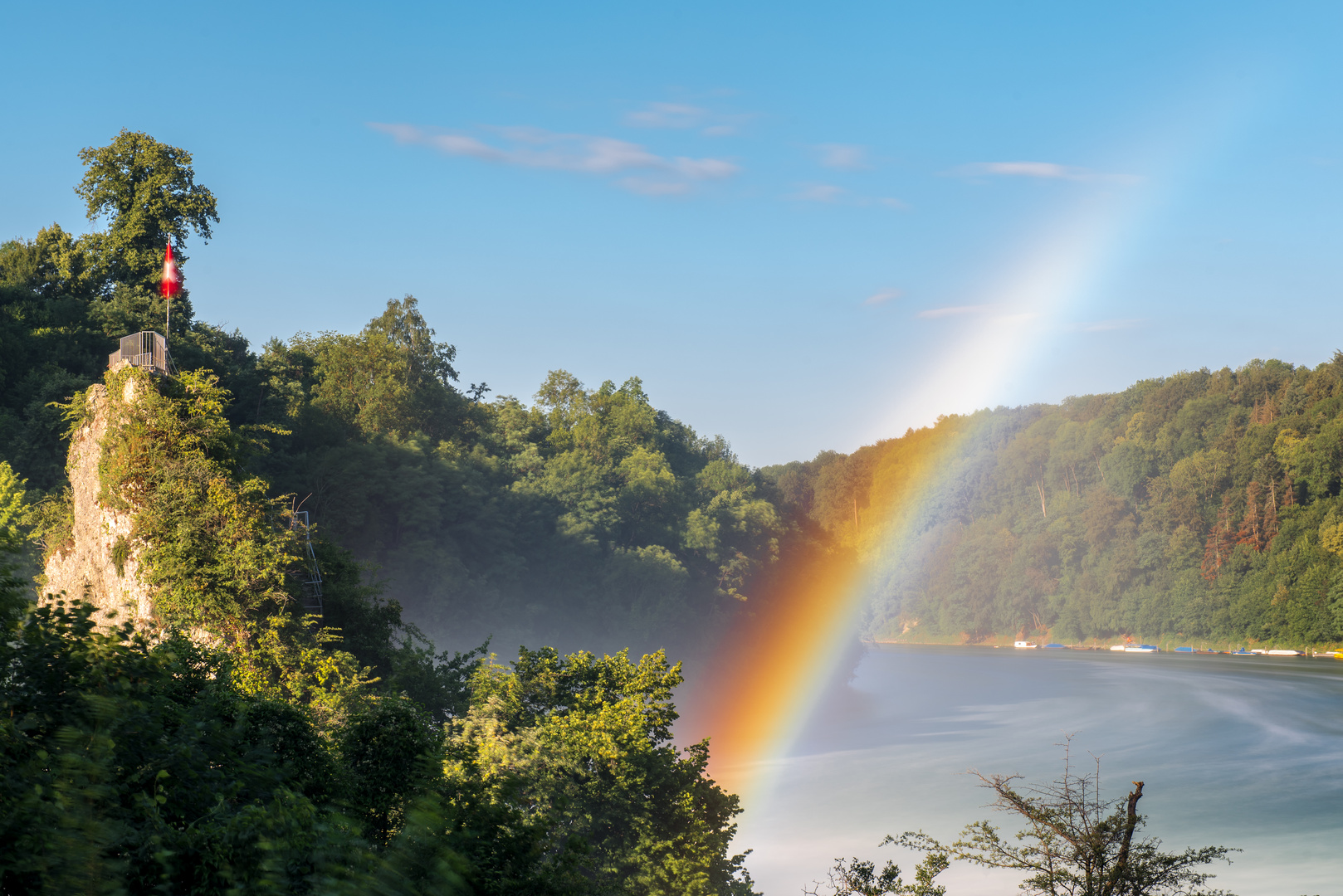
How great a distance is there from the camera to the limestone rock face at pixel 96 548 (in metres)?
27.5

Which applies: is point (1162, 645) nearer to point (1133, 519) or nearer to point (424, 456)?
point (1133, 519)

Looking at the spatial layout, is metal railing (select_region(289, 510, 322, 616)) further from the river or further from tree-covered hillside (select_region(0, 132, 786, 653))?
the river

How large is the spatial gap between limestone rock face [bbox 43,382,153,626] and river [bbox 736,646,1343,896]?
80.3ft

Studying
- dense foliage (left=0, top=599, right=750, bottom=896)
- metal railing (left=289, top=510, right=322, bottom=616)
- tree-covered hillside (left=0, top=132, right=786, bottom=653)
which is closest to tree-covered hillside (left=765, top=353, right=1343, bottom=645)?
tree-covered hillside (left=0, top=132, right=786, bottom=653)

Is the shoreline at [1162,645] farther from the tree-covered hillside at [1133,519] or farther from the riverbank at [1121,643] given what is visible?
the tree-covered hillside at [1133,519]

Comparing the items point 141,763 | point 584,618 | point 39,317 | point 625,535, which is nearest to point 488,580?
point 584,618

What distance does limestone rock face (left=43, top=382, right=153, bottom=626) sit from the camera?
27.5 metres

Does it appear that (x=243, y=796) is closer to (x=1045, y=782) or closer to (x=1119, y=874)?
(x=1119, y=874)

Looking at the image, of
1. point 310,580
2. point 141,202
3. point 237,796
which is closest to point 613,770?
point 310,580

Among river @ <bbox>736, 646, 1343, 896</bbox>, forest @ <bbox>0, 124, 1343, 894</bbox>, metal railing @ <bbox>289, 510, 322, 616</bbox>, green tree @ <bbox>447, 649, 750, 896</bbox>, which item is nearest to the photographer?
forest @ <bbox>0, 124, 1343, 894</bbox>

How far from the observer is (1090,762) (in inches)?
2276

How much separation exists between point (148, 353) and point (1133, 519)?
117 m

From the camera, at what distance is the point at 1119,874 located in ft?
47.8

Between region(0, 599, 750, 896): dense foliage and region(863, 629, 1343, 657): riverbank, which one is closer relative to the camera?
region(0, 599, 750, 896): dense foliage
